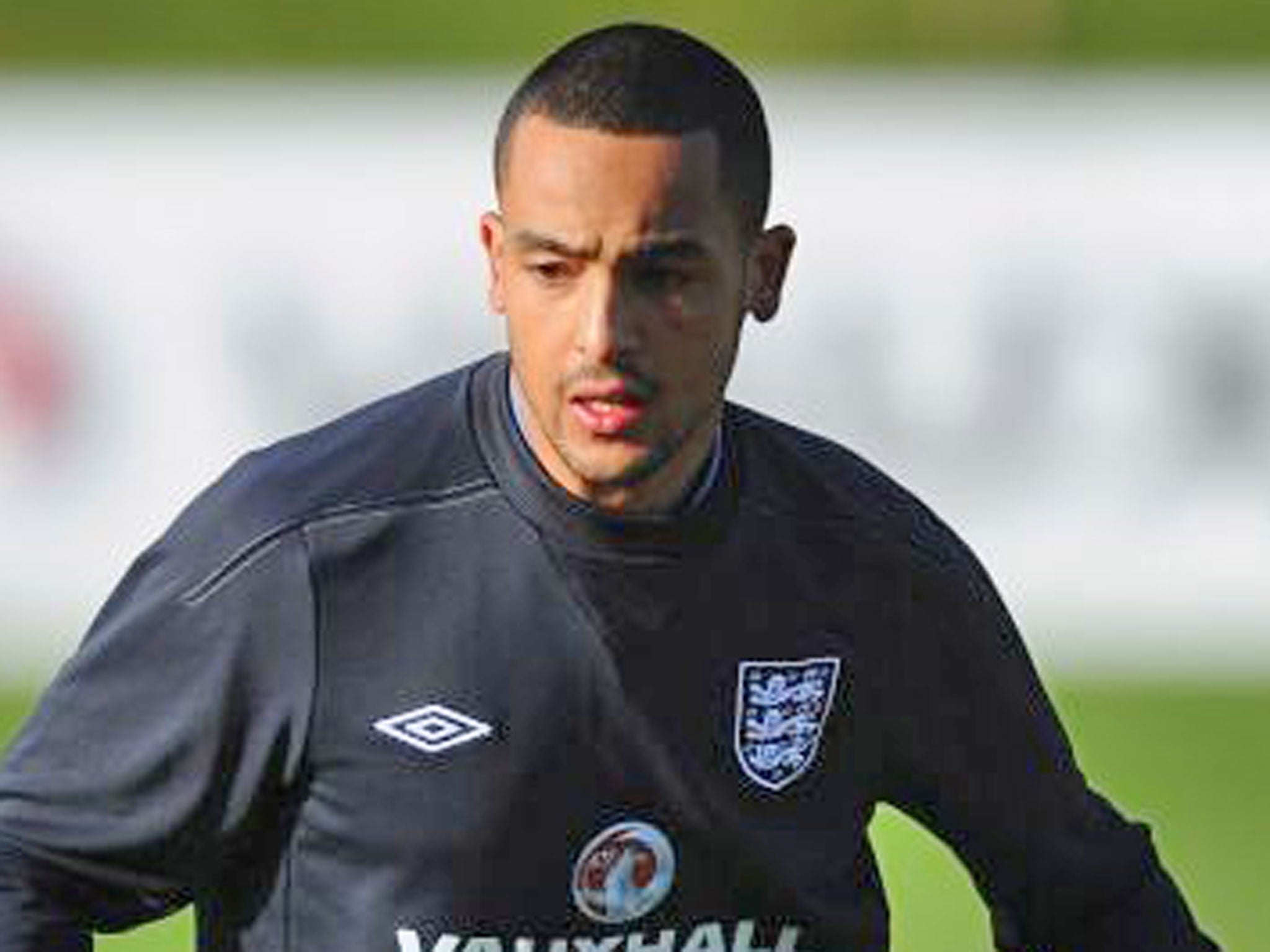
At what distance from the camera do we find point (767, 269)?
3826 millimetres

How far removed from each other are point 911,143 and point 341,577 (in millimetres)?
3090

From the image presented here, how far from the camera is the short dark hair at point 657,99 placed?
3.63 meters

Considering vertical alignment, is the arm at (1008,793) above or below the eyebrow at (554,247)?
below

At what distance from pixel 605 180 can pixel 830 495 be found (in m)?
0.50

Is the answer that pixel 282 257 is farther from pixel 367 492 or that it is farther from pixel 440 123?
pixel 367 492

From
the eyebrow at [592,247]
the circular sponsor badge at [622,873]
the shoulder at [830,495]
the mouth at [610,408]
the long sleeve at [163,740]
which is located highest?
the eyebrow at [592,247]

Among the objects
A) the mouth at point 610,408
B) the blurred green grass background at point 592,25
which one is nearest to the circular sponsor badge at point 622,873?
the mouth at point 610,408

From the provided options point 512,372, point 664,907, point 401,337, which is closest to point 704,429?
point 512,372

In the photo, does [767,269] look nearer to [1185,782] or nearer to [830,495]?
[830,495]

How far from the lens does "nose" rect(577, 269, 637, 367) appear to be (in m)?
3.53

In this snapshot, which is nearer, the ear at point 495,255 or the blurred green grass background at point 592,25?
the ear at point 495,255

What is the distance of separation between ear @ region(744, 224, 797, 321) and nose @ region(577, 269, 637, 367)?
24 centimetres

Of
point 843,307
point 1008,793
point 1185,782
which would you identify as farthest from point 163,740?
point 1185,782

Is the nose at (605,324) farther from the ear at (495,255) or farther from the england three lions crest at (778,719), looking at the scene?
the england three lions crest at (778,719)
